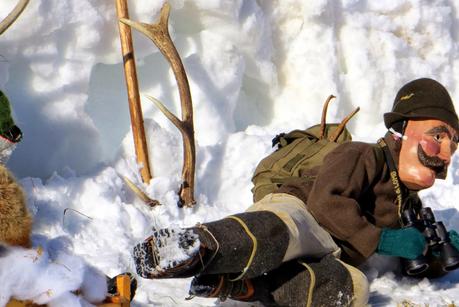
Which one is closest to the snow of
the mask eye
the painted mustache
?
the painted mustache

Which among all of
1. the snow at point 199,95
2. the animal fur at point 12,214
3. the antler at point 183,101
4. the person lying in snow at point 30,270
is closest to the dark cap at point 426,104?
the snow at point 199,95

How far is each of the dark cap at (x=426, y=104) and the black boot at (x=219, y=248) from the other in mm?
829

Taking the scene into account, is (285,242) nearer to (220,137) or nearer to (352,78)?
(220,137)

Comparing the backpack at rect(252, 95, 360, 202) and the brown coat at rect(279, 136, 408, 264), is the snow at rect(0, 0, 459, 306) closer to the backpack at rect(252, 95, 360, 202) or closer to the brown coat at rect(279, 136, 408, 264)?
the brown coat at rect(279, 136, 408, 264)

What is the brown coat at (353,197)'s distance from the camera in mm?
2996

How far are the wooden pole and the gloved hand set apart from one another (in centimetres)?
137

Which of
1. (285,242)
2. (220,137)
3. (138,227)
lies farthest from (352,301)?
(220,137)

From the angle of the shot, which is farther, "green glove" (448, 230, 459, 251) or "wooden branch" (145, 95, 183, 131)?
"wooden branch" (145, 95, 183, 131)

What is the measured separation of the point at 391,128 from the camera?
11.0 feet

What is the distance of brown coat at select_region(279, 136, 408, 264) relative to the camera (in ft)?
9.83

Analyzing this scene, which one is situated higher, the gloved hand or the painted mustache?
Answer: the painted mustache

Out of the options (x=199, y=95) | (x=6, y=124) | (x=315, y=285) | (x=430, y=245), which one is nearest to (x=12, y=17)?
(x=6, y=124)

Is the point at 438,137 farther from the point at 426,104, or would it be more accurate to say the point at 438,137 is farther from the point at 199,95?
the point at 199,95

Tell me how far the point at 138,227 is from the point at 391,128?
4.09ft
